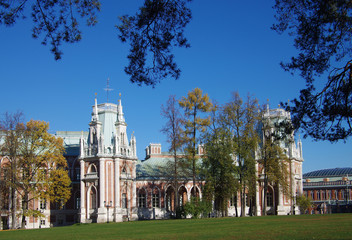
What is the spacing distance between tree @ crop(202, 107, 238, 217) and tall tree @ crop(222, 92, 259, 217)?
2.53ft

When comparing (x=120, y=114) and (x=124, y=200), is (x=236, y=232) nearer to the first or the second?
(x=124, y=200)

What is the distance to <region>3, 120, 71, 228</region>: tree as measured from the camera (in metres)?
46.9

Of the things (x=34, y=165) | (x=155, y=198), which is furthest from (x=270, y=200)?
(x=34, y=165)

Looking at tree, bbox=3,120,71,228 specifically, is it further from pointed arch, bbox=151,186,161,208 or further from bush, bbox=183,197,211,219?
bush, bbox=183,197,211,219

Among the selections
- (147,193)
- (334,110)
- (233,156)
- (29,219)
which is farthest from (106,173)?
(334,110)

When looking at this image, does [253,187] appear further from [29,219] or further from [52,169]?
[29,219]

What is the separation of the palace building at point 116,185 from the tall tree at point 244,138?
12.8 feet

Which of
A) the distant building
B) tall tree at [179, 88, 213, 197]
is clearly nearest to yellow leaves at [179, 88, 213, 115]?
tall tree at [179, 88, 213, 197]

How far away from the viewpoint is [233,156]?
47406 millimetres

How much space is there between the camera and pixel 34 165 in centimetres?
4897

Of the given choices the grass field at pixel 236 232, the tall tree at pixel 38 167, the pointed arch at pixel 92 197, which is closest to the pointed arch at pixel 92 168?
the pointed arch at pixel 92 197

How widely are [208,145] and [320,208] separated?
133 feet

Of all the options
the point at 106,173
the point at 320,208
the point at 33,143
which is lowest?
the point at 320,208

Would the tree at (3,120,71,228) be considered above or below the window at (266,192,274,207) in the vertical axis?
above
